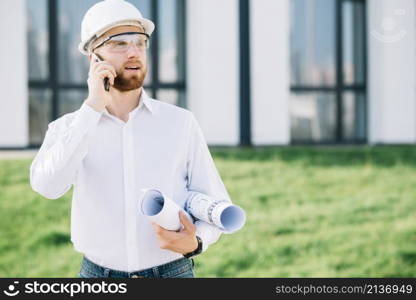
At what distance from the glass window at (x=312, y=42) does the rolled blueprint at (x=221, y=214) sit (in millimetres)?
9827

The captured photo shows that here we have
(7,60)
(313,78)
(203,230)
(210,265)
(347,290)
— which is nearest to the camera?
(203,230)

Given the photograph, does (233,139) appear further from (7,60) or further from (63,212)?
(63,212)

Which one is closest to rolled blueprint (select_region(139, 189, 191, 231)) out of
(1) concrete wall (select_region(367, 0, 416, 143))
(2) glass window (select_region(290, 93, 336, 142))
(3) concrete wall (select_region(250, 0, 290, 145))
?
(3) concrete wall (select_region(250, 0, 290, 145))

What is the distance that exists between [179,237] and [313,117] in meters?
10.1

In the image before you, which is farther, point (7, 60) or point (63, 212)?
point (7, 60)

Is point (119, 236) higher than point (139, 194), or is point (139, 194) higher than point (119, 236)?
point (139, 194)

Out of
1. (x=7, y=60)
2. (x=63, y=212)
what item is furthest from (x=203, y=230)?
(x=7, y=60)

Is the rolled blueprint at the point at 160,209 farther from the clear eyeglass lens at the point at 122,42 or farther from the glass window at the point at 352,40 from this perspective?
the glass window at the point at 352,40

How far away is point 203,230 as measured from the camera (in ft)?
7.29

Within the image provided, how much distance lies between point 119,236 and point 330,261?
392 cm

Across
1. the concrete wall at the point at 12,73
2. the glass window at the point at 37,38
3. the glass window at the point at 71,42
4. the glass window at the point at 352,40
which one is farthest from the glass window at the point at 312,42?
the concrete wall at the point at 12,73

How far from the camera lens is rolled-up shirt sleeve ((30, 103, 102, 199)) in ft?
6.74

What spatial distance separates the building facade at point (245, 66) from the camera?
1056 centimetres

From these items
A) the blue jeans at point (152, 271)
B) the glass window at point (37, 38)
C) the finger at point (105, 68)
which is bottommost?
the blue jeans at point (152, 271)
